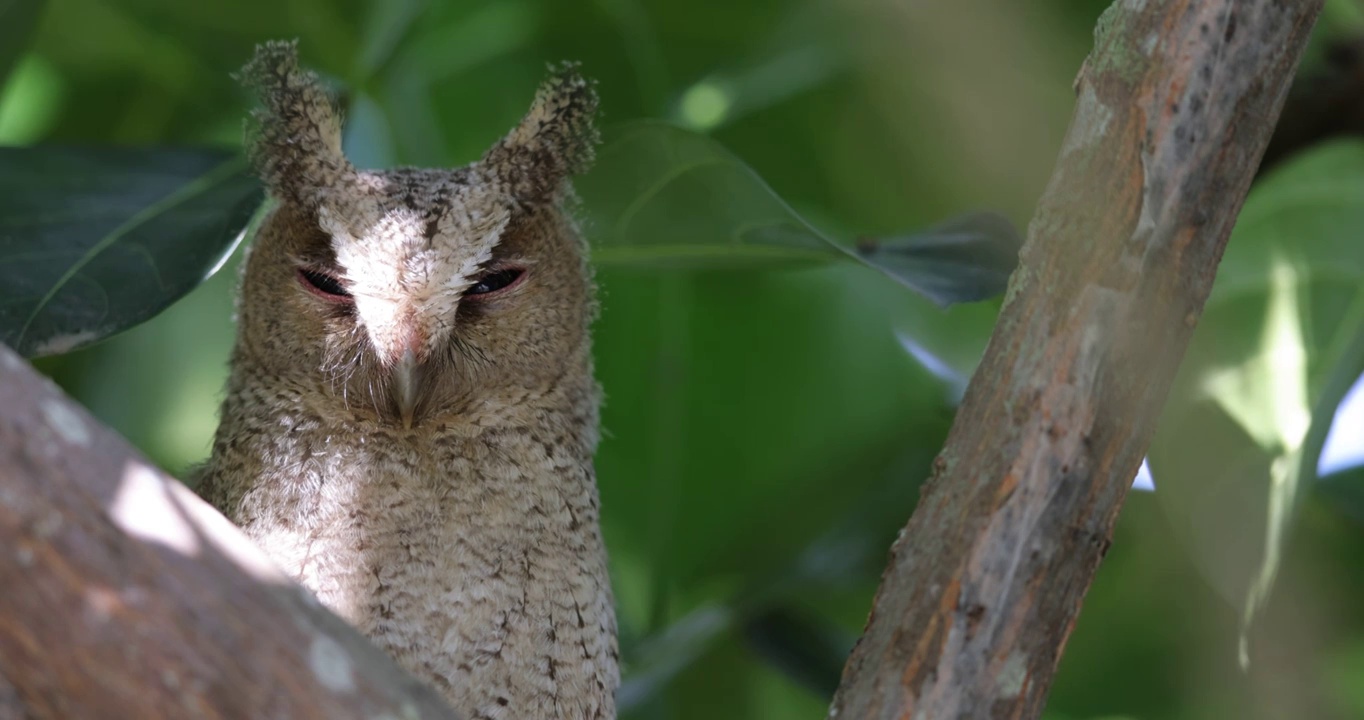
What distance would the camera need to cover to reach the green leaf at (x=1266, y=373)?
1560 mm

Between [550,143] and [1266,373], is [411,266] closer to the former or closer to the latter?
[550,143]

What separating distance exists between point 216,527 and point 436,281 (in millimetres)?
636

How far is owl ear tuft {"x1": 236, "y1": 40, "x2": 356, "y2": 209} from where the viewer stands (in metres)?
1.60

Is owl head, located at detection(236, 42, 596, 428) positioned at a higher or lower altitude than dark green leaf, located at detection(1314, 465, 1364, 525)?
higher

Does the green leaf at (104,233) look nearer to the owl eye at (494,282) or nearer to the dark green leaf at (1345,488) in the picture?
the owl eye at (494,282)

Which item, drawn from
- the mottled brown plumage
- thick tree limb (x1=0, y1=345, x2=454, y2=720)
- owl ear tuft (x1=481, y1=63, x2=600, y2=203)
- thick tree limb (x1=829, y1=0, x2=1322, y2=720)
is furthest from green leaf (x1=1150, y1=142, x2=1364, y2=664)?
thick tree limb (x1=0, y1=345, x2=454, y2=720)

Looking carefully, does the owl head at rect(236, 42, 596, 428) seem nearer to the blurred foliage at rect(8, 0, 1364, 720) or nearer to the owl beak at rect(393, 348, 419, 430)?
the owl beak at rect(393, 348, 419, 430)

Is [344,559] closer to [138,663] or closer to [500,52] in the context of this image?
[138,663]

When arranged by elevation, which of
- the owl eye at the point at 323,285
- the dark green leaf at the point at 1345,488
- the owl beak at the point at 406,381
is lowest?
the dark green leaf at the point at 1345,488

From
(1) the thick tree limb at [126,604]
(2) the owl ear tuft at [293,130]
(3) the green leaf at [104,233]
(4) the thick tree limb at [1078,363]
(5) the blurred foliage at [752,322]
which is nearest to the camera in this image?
(1) the thick tree limb at [126,604]

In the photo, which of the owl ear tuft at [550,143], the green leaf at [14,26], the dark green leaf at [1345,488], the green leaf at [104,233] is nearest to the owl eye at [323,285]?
the green leaf at [104,233]

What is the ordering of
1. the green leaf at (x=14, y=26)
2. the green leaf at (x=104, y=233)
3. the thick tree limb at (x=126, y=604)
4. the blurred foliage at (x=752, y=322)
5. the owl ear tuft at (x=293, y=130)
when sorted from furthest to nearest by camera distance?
1. the blurred foliage at (x=752, y=322)
2. the green leaf at (x=14, y=26)
3. the owl ear tuft at (x=293, y=130)
4. the green leaf at (x=104, y=233)
5. the thick tree limb at (x=126, y=604)

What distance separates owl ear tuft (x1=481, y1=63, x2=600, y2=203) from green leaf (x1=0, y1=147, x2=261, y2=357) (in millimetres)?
355

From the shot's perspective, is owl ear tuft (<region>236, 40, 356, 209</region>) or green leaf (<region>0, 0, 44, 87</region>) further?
green leaf (<region>0, 0, 44, 87</region>)
